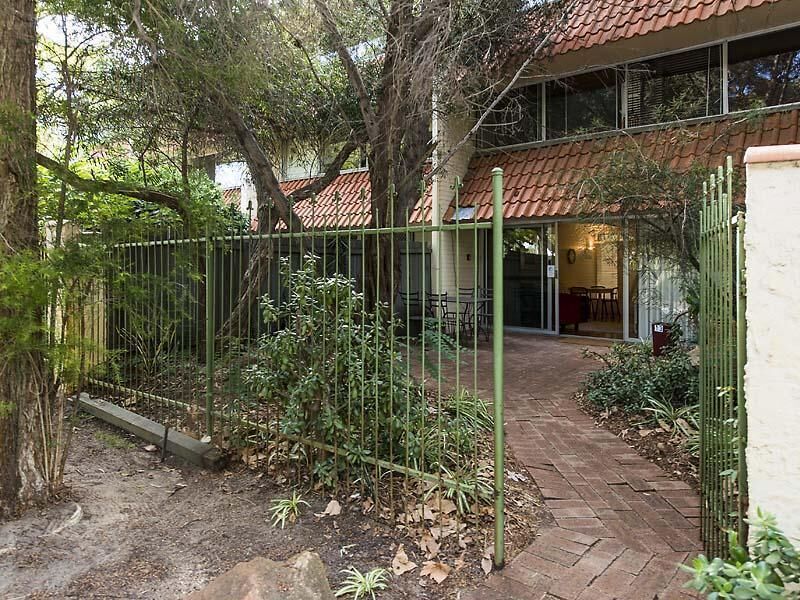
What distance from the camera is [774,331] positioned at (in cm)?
200

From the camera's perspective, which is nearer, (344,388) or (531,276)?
(344,388)

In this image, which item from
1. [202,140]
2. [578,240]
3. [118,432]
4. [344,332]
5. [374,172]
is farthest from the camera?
[578,240]

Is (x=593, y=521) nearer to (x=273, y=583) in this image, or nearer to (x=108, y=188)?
(x=273, y=583)

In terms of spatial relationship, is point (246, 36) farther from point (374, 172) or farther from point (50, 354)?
point (50, 354)

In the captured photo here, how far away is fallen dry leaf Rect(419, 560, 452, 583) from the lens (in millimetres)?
2707

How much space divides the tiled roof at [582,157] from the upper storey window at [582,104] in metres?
0.46

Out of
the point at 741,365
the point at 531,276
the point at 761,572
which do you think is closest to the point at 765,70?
the point at 531,276

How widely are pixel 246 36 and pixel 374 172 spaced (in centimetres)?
204

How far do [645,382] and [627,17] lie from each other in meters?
6.38

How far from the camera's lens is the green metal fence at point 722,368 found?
216 centimetres

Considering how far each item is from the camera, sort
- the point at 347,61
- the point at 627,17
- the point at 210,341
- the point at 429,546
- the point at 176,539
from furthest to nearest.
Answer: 1. the point at 627,17
2. the point at 347,61
3. the point at 210,341
4. the point at 176,539
5. the point at 429,546

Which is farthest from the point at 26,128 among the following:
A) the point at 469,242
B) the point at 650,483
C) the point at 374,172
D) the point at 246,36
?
the point at 469,242

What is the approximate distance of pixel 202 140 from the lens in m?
7.55

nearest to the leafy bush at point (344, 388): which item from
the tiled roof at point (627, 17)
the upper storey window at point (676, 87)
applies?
the upper storey window at point (676, 87)
